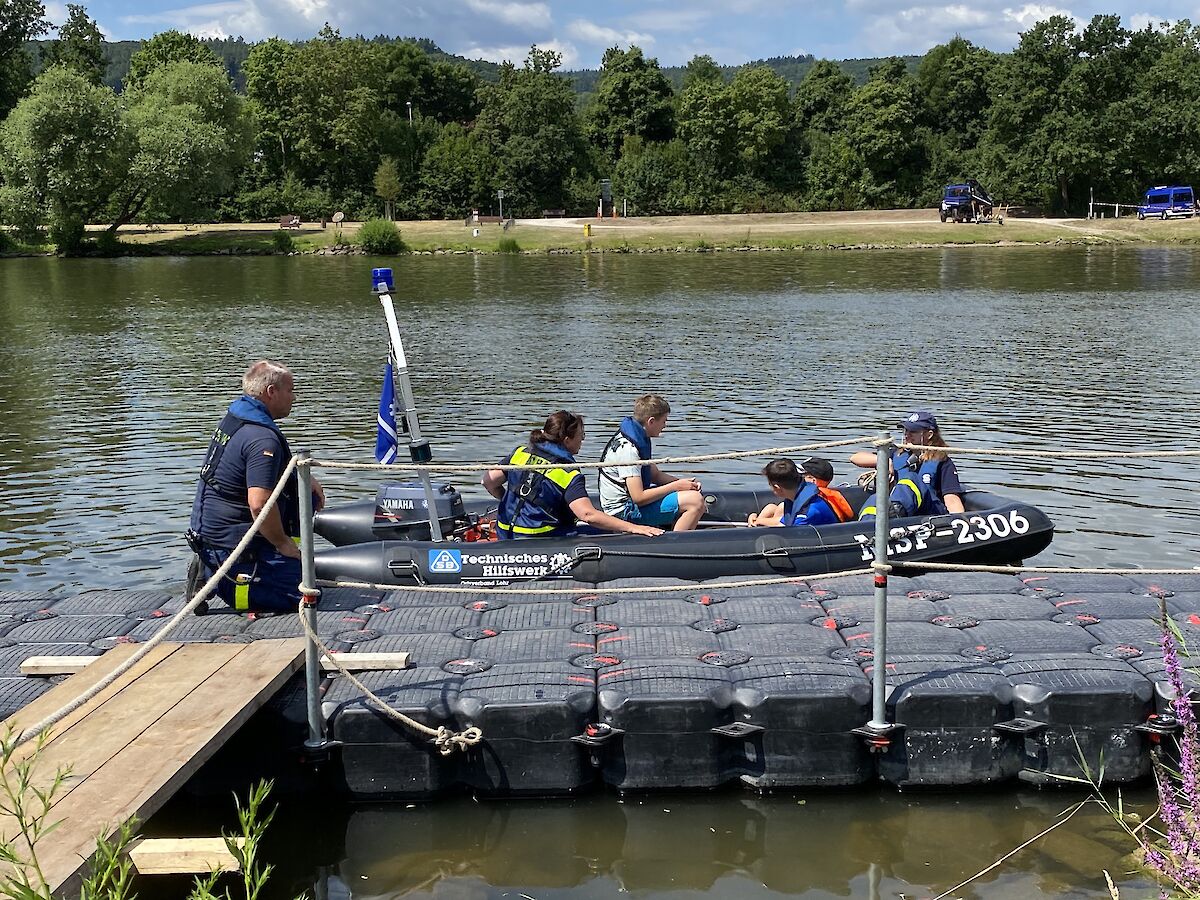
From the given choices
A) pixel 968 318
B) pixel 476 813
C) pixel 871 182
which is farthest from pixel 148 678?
pixel 871 182

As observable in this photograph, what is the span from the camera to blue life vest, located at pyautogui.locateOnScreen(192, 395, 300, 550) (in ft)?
22.4

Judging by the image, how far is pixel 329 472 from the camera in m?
14.0

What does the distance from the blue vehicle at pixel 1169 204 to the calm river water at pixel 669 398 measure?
1962cm

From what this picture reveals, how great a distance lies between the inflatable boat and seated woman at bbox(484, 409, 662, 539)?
164 millimetres

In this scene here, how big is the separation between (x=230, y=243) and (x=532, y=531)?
56.3 meters

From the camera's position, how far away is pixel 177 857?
184 inches

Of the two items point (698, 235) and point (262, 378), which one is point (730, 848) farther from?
point (698, 235)

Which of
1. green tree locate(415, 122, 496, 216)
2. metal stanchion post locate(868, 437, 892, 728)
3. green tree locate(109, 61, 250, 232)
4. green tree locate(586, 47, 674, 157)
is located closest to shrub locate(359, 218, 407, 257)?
green tree locate(109, 61, 250, 232)

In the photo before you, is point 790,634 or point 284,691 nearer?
point 284,691

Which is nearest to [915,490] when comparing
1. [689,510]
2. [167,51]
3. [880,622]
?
[689,510]

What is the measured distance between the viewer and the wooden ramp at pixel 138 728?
180 inches

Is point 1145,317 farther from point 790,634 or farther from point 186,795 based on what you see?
point 186,795

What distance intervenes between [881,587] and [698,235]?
2175 inches

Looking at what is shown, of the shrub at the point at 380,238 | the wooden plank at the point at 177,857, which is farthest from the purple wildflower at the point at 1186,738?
the shrub at the point at 380,238
